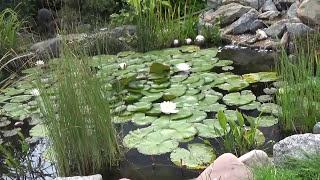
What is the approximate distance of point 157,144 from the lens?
9.93ft

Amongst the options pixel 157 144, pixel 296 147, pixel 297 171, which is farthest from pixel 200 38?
pixel 297 171

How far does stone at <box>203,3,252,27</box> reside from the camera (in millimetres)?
5879

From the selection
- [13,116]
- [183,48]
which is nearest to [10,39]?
[13,116]

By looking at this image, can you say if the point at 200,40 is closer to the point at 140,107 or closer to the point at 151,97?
the point at 151,97

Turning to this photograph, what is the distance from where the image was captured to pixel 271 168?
2.27 meters

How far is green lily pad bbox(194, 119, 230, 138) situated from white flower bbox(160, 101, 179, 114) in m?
0.24

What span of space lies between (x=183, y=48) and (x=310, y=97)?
243 cm

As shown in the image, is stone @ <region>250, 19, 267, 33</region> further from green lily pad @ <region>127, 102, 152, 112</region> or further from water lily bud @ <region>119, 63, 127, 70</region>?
green lily pad @ <region>127, 102, 152, 112</region>

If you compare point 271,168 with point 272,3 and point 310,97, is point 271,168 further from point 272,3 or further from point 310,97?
point 272,3

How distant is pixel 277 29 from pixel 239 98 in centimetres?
197

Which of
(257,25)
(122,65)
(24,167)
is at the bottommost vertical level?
(24,167)

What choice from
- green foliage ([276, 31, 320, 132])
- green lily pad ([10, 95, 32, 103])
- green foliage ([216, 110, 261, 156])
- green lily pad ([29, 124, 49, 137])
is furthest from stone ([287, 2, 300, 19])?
green lily pad ([29, 124, 49, 137])

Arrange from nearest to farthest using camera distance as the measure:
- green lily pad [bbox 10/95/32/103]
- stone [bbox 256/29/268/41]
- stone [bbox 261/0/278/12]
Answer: green lily pad [bbox 10/95/32/103] < stone [bbox 256/29/268/41] < stone [bbox 261/0/278/12]

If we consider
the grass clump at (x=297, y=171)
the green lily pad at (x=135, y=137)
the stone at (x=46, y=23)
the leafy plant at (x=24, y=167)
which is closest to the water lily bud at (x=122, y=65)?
the green lily pad at (x=135, y=137)
